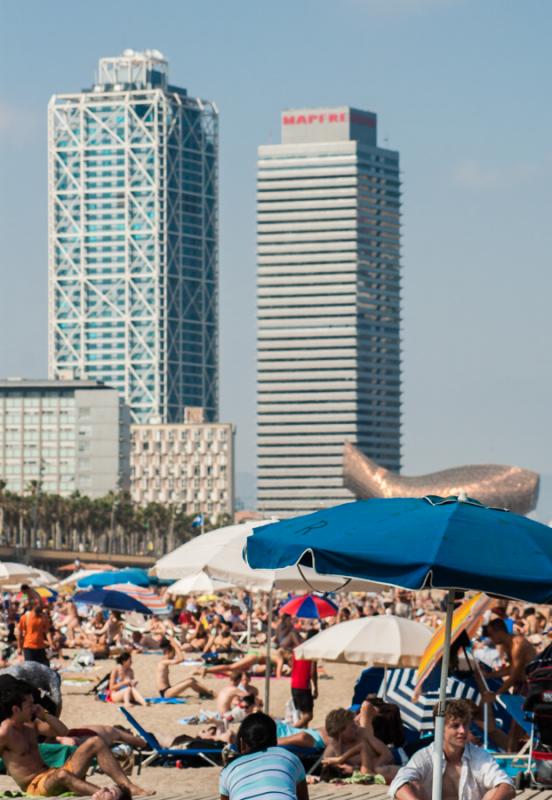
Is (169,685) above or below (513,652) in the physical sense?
below

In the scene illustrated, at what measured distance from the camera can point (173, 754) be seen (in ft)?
43.0

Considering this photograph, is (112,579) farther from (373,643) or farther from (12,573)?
(373,643)

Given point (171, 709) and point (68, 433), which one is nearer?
point (171, 709)

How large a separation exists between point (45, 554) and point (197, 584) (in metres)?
97.4

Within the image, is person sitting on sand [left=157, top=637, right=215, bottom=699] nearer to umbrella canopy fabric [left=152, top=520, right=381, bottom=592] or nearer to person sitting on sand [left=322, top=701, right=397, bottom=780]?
umbrella canopy fabric [left=152, top=520, right=381, bottom=592]

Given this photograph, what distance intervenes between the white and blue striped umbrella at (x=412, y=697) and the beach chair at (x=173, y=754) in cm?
166

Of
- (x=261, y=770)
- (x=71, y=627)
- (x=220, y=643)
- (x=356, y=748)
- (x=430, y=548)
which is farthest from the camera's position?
(x=71, y=627)

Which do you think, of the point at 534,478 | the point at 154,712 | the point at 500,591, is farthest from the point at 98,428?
the point at 500,591

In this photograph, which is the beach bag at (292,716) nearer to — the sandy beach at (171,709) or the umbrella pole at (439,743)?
the sandy beach at (171,709)

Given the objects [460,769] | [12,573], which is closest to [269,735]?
[460,769]

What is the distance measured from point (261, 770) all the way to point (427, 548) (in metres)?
1.45

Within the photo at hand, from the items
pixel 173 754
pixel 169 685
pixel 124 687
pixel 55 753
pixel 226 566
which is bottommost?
pixel 169 685

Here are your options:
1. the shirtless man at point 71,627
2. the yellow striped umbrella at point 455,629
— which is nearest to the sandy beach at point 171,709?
the yellow striped umbrella at point 455,629

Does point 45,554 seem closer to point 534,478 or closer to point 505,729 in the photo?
point 534,478
